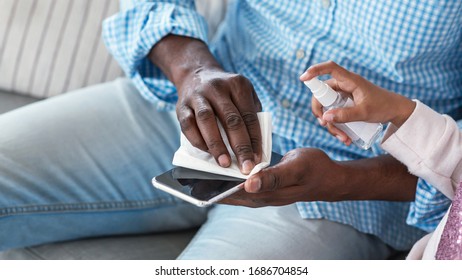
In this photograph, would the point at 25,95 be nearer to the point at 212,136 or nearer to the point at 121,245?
the point at 121,245

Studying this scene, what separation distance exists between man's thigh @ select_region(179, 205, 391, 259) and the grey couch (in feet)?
0.34

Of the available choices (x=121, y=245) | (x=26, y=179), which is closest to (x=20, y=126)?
(x=26, y=179)

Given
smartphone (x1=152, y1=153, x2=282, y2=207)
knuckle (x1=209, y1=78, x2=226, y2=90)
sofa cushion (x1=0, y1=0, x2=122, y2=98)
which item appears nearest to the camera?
smartphone (x1=152, y1=153, x2=282, y2=207)

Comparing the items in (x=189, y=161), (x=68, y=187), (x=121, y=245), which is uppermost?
(x=189, y=161)

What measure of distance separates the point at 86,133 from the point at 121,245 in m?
0.18

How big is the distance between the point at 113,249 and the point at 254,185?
41 cm

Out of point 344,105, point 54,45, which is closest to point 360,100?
point 344,105

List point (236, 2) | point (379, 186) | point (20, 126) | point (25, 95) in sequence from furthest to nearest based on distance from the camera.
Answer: point (25, 95) → point (236, 2) → point (20, 126) → point (379, 186)

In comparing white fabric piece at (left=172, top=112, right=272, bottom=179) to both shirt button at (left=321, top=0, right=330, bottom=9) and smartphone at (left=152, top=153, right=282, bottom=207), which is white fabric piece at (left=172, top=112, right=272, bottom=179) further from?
shirt button at (left=321, top=0, right=330, bottom=9)

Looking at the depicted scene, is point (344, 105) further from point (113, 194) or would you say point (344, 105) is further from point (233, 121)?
point (113, 194)

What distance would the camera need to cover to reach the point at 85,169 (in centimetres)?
104

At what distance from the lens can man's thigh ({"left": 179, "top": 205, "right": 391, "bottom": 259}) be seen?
92 centimetres

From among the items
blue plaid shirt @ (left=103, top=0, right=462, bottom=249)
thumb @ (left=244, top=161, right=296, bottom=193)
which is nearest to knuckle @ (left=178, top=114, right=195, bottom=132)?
thumb @ (left=244, top=161, right=296, bottom=193)
